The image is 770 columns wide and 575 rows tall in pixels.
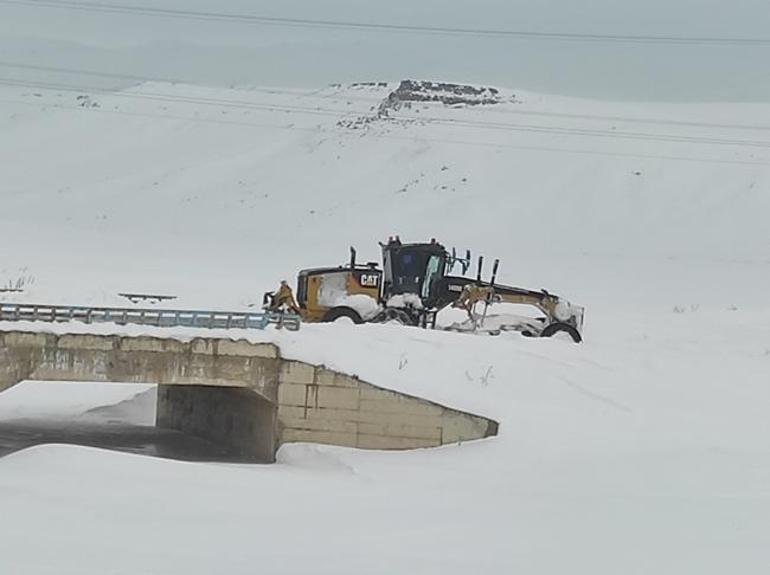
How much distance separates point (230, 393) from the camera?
2592cm

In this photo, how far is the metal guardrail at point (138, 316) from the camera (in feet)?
69.3

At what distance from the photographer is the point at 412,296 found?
27.0m

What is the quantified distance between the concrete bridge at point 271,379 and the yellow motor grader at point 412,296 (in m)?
5.16

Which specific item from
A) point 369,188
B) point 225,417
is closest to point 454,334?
point 225,417

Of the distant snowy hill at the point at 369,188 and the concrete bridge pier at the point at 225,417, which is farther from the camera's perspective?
the distant snowy hill at the point at 369,188

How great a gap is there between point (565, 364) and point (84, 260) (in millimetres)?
24557

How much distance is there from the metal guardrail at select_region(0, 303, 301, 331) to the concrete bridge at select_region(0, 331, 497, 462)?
34 centimetres

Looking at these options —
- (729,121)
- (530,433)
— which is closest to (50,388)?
(530,433)

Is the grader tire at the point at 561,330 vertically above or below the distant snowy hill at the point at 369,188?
below

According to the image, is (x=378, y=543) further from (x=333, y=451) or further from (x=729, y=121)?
(x=729, y=121)

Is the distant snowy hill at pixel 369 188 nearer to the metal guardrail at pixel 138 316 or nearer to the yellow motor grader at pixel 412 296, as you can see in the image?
the yellow motor grader at pixel 412 296

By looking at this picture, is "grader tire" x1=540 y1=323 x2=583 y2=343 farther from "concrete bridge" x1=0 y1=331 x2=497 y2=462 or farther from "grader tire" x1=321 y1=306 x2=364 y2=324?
"concrete bridge" x1=0 y1=331 x2=497 y2=462

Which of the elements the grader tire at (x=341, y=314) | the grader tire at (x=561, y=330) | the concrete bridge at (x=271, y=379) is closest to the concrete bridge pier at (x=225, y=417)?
the concrete bridge at (x=271, y=379)

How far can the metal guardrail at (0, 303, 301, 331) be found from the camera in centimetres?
2111
